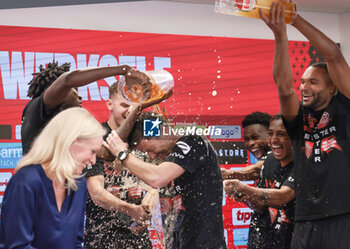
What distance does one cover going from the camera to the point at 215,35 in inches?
173

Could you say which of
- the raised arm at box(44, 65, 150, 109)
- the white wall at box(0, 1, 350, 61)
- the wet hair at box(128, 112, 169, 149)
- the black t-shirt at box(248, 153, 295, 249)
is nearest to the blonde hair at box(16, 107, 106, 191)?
the raised arm at box(44, 65, 150, 109)

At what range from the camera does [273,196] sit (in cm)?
290

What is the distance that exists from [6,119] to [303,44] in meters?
2.62

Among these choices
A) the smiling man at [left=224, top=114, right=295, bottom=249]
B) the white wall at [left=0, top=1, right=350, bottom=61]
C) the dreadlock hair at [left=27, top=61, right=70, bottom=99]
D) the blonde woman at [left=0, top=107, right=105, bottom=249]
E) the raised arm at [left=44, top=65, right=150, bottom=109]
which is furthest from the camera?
the white wall at [left=0, top=1, right=350, bottom=61]

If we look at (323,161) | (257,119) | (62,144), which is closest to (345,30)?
(257,119)

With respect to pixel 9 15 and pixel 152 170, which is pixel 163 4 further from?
pixel 152 170

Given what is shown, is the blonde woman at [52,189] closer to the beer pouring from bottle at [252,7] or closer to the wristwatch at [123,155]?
the wristwatch at [123,155]

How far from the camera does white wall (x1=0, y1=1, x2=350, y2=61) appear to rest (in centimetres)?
397

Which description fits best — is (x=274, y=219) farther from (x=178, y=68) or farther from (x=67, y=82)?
(x=178, y=68)

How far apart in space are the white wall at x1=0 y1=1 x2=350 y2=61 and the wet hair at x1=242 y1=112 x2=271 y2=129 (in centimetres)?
81

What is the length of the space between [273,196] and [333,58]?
87 centimetres

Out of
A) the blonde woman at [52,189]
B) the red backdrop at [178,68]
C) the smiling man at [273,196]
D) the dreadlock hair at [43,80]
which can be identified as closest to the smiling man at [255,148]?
the smiling man at [273,196]

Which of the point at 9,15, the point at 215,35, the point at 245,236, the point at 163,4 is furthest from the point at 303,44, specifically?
the point at 9,15

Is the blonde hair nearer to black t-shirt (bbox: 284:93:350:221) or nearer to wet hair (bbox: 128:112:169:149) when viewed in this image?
wet hair (bbox: 128:112:169:149)
